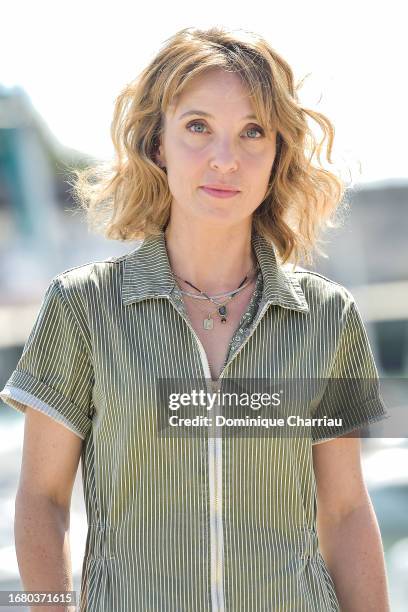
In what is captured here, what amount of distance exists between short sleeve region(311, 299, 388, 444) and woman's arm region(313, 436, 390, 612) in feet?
0.13

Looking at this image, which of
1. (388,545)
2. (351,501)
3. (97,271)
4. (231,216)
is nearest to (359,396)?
(351,501)

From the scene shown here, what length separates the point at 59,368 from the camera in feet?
6.35

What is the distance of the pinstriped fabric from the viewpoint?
188 centimetres

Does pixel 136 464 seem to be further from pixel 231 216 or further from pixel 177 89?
pixel 177 89

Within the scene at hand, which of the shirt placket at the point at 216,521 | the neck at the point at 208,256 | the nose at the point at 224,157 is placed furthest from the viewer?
the neck at the point at 208,256

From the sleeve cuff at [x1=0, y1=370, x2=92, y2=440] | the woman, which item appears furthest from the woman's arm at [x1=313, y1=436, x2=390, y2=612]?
the sleeve cuff at [x1=0, y1=370, x2=92, y2=440]

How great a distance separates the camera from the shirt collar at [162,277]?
201 cm

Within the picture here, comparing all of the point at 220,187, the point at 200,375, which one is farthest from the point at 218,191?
the point at 200,375

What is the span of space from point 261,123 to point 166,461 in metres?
0.73

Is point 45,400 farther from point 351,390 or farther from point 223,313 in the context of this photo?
point 351,390

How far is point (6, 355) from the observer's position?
10312mm

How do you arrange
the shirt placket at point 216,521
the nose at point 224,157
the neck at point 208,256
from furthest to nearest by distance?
the neck at point 208,256 → the nose at point 224,157 → the shirt placket at point 216,521

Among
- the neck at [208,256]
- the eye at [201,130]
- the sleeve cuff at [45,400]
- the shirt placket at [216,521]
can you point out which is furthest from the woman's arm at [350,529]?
the eye at [201,130]

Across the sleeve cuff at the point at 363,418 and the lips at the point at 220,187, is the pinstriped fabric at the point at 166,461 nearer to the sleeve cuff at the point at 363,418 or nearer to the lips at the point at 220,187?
the sleeve cuff at the point at 363,418
